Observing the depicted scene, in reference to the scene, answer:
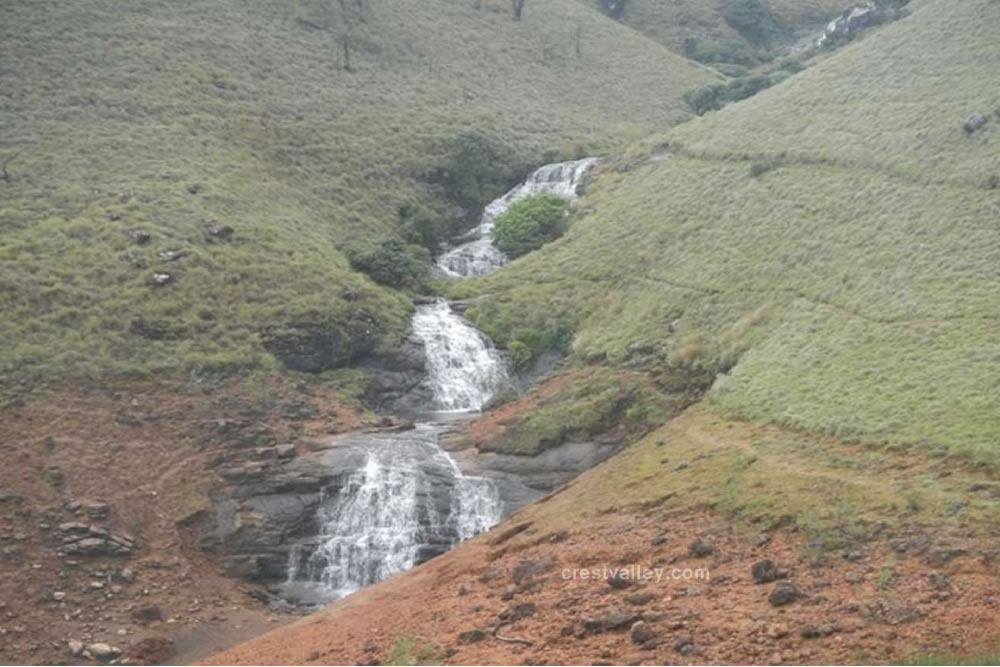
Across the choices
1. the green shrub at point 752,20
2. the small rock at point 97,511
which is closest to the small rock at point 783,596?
the small rock at point 97,511

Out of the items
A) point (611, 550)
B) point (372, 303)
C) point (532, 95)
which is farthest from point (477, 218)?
point (611, 550)

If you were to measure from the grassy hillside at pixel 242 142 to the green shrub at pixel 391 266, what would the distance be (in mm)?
1035

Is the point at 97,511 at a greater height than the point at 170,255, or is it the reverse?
the point at 170,255

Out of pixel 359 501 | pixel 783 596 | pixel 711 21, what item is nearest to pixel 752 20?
pixel 711 21

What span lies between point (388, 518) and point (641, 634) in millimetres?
14482

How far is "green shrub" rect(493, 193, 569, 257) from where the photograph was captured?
5491 centimetres

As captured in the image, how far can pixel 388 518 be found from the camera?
104ft

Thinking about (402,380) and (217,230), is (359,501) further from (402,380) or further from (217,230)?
(217,230)

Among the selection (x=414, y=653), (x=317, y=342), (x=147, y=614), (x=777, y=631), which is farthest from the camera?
(x=317, y=342)

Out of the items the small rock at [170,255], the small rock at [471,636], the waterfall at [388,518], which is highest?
the small rock at [170,255]

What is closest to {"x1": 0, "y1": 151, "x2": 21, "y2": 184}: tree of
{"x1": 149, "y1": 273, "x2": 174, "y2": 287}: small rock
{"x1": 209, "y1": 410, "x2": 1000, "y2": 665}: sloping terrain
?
{"x1": 149, "y1": 273, "x2": 174, "y2": 287}: small rock

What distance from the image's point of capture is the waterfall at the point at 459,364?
138 feet

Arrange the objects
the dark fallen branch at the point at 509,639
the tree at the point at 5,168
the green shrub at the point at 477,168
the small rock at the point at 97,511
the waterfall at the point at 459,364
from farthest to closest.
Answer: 1. the green shrub at the point at 477,168
2. the tree at the point at 5,168
3. the waterfall at the point at 459,364
4. the small rock at the point at 97,511
5. the dark fallen branch at the point at 509,639

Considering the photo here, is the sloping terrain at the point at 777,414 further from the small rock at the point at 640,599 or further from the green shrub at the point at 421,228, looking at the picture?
the green shrub at the point at 421,228
